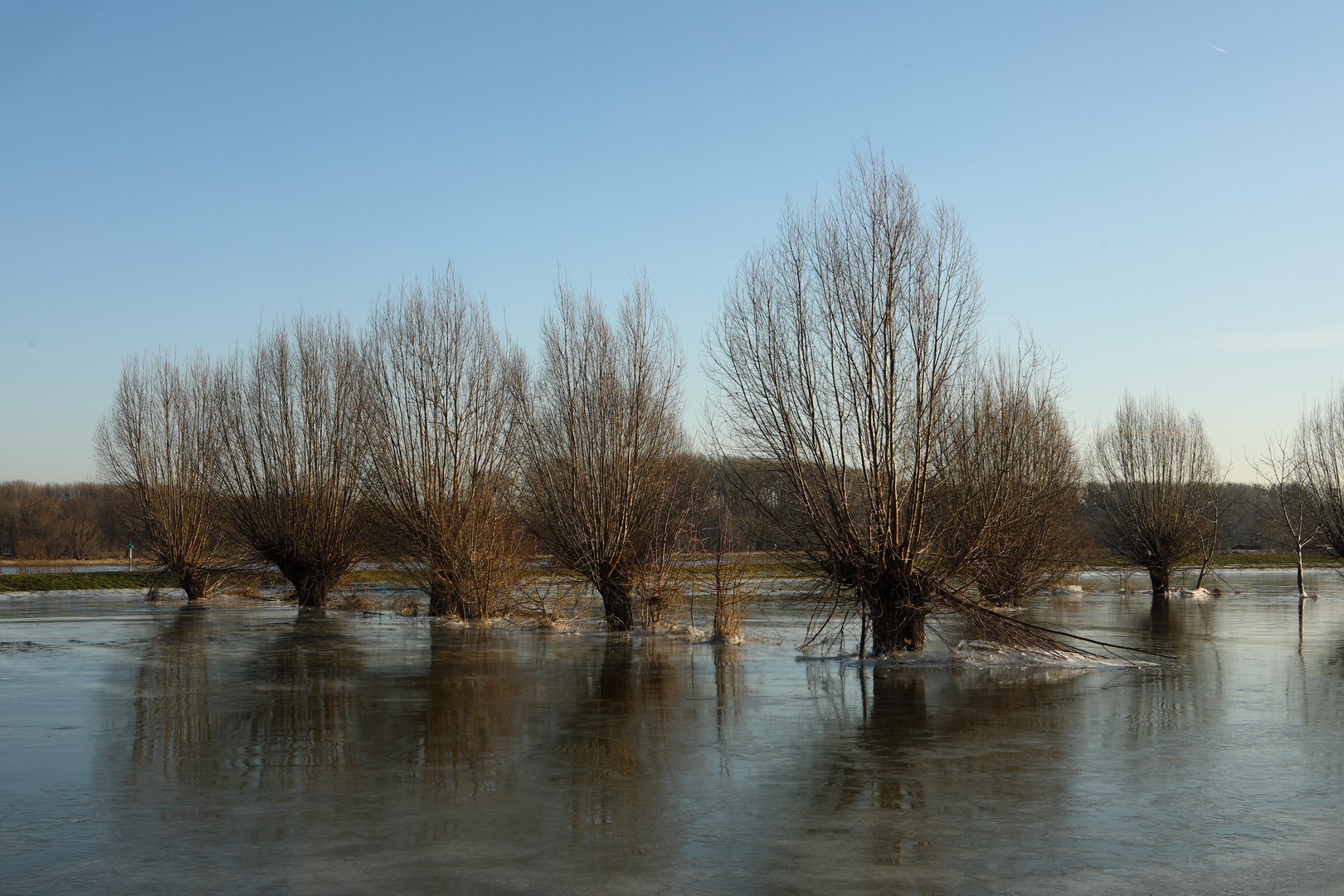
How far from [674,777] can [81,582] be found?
137 ft

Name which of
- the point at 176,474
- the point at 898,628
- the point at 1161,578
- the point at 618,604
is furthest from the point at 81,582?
the point at 1161,578

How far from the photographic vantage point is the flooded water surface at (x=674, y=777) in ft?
19.0

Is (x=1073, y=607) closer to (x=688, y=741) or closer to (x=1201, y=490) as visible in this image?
(x=1201, y=490)

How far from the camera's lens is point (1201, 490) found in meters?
39.2

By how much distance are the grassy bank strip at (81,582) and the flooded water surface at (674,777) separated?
27.0 m

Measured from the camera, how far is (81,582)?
1633 inches

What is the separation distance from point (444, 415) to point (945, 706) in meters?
17.7

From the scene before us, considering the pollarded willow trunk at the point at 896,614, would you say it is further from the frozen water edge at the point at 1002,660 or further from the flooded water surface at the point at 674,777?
the flooded water surface at the point at 674,777

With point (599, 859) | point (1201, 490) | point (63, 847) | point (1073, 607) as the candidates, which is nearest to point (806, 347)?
point (599, 859)

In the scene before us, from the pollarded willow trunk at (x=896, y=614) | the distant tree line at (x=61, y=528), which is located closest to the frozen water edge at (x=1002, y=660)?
the pollarded willow trunk at (x=896, y=614)

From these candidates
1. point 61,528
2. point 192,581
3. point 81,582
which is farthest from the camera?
point 61,528

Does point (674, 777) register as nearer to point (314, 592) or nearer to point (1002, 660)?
point (1002, 660)

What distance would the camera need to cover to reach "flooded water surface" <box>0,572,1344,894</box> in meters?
5.80

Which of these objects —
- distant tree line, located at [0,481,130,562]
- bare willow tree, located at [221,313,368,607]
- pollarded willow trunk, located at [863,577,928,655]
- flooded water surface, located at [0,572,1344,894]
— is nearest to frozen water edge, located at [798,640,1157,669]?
flooded water surface, located at [0,572,1344,894]
